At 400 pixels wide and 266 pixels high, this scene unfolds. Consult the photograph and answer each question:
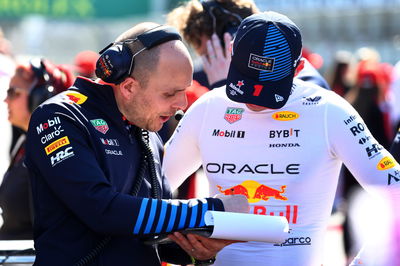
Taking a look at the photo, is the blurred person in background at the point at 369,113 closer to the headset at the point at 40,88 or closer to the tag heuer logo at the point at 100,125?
the headset at the point at 40,88

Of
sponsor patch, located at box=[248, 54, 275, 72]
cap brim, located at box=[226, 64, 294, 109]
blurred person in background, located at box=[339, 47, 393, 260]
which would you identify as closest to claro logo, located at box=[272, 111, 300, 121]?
cap brim, located at box=[226, 64, 294, 109]

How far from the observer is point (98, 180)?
2.41m

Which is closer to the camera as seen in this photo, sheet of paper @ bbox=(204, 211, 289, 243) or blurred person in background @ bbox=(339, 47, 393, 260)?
sheet of paper @ bbox=(204, 211, 289, 243)

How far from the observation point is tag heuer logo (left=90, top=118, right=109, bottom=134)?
255 cm

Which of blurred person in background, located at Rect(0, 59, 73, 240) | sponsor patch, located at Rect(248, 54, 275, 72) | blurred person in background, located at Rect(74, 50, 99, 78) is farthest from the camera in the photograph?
blurred person in background, located at Rect(74, 50, 99, 78)

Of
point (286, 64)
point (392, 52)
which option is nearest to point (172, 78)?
point (286, 64)

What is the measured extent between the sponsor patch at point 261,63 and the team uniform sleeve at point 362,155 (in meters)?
0.31

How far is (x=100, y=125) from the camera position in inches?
101

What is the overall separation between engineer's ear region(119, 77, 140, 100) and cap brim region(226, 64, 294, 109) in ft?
1.35

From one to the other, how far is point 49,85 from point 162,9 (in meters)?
20.5

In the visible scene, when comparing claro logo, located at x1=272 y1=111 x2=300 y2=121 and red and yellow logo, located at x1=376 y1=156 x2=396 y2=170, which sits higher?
claro logo, located at x1=272 y1=111 x2=300 y2=121

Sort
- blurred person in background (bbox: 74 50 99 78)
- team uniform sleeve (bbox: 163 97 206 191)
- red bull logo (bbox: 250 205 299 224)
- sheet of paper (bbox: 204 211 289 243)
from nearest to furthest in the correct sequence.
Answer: sheet of paper (bbox: 204 211 289 243) → red bull logo (bbox: 250 205 299 224) → team uniform sleeve (bbox: 163 97 206 191) → blurred person in background (bbox: 74 50 99 78)

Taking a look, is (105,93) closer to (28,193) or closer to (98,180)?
(98,180)

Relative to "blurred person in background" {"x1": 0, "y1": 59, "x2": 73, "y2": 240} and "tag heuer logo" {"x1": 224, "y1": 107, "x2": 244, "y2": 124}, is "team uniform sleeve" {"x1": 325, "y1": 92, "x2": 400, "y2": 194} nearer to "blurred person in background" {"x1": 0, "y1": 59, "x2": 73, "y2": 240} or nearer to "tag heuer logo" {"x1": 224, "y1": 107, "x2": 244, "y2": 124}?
"tag heuer logo" {"x1": 224, "y1": 107, "x2": 244, "y2": 124}
